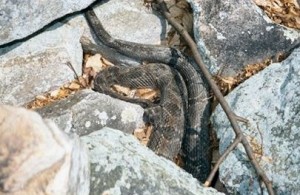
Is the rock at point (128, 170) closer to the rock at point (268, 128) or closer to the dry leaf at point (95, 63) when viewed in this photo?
the rock at point (268, 128)

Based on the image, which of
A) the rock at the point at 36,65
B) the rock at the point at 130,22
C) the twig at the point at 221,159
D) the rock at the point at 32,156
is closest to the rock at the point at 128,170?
the twig at the point at 221,159

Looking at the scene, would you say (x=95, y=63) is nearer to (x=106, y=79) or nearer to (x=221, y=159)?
(x=106, y=79)

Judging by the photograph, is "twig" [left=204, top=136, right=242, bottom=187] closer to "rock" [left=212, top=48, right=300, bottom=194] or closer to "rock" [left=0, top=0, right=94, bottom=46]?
"rock" [left=212, top=48, right=300, bottom=194]

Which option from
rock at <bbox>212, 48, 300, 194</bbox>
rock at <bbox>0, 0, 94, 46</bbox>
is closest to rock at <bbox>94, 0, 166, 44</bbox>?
rock at <bbox>0, 0, 94, 46</bbox>

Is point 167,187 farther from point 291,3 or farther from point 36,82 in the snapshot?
point 291,3

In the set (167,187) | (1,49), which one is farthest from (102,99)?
(167,187)

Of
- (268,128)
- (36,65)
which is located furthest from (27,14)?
(268,128)
